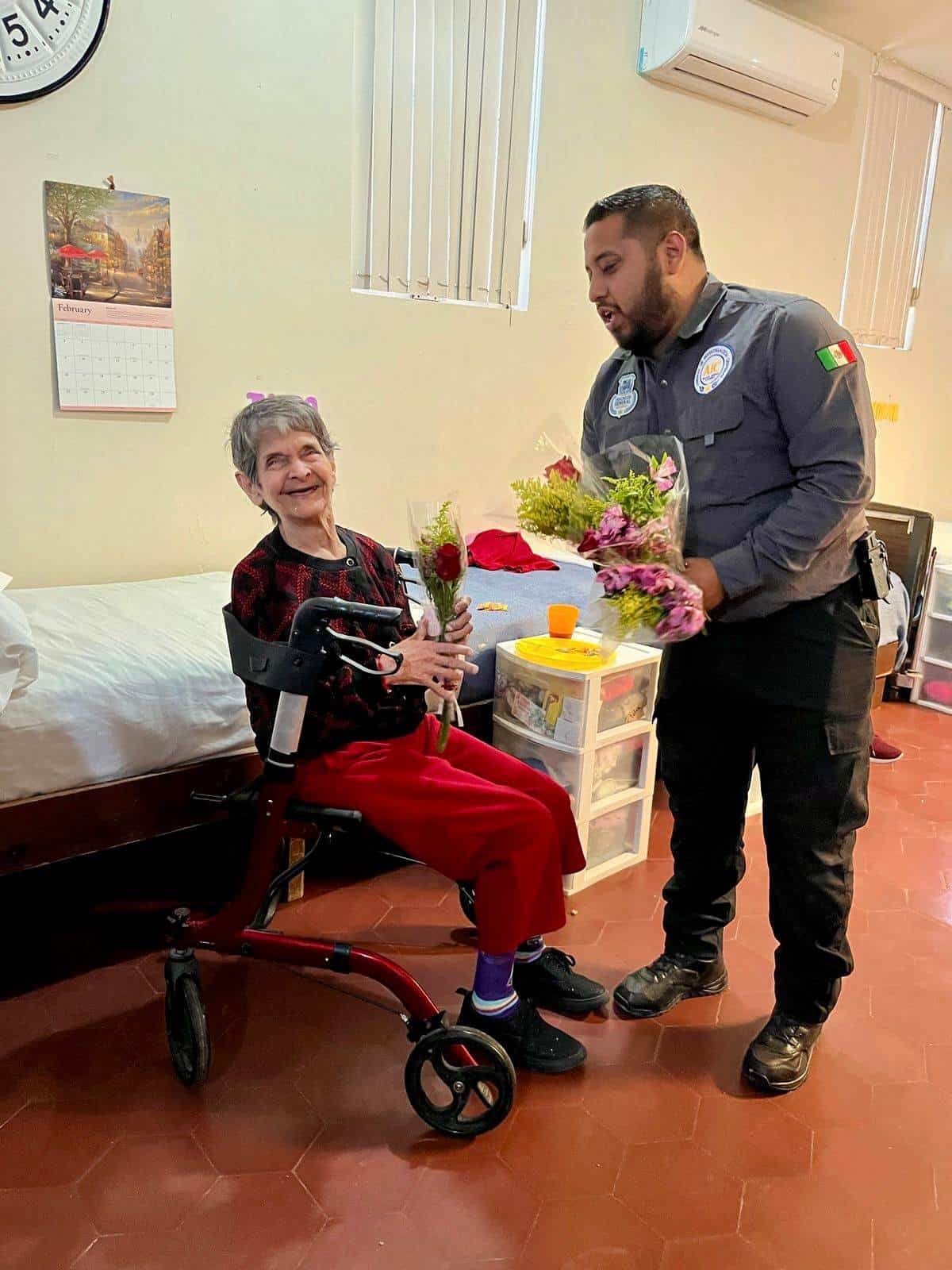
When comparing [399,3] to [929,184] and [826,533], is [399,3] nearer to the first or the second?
[826,533]

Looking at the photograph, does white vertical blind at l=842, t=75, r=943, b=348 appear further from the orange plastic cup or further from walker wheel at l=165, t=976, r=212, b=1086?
walker wheel at l=165, t=976, r=212, b=1086

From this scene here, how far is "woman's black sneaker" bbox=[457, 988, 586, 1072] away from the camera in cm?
169

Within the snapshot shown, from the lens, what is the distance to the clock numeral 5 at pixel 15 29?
2346 millimetres

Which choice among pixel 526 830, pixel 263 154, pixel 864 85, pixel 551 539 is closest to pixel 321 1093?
pixel 526 830

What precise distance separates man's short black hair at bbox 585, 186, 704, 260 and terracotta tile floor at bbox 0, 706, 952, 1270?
1.51 m

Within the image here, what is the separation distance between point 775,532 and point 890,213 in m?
4.28

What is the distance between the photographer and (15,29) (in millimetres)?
2359

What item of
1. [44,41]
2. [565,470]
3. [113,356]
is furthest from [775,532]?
[44,41]

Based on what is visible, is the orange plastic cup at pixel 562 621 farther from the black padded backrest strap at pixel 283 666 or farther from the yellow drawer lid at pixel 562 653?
the black padded backrest strap at pixel 283 666

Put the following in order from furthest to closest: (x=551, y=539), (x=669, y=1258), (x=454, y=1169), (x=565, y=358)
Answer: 1. (x=565, y=358)
2. (x=551, y=539)
3. (x=454, y=1169)
4. (x=669, y=1258)

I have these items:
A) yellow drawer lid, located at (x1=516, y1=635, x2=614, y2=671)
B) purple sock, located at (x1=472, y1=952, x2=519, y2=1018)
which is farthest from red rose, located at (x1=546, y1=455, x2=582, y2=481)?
purple sock, located at (x1=472, y1=952, x2=519, y2=1018)

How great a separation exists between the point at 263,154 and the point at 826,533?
223 cm

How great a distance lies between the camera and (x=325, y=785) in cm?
164

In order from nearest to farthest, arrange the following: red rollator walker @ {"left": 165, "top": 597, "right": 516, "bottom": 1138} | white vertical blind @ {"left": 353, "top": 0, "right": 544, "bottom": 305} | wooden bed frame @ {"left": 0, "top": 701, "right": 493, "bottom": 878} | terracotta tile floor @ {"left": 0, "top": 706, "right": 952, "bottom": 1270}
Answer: terracotta tile floor @ {"left": 0, "top": 706, "right": 952, "bottom": 1270}, red rollator walker @ {"left": 165, "top": 597, "right": 516, "bottom": 1138}, wooden bed frame @ {"left": 0, "top": 701, "right": 493, "bottom": 878}, white vertical blind @ {"left": 353, "top": 0, "right": 544, "bottom": 305}
